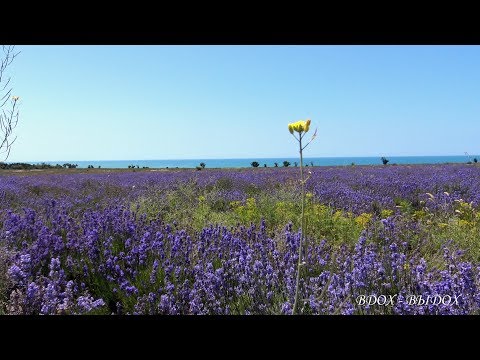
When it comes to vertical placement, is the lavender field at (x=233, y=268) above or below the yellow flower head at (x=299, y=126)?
below

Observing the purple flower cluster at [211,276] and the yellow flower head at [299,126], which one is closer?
the yellow flower head at [299,126]

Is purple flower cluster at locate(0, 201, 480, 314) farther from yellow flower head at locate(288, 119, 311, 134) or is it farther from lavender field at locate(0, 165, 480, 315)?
yellow flower head at locate(288, 119, 311, 134)

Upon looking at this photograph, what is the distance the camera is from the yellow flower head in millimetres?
1401

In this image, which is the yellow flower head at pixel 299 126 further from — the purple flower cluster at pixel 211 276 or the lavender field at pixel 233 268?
the purple flower cluster at pixel 211 276

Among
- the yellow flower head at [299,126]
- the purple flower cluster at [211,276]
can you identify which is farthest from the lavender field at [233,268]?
the yellow flower head at [299,126]

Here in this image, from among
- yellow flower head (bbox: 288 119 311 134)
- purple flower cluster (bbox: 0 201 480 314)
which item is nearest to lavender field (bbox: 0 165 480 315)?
purple flower cluster (bbox: 0 201 480 314)

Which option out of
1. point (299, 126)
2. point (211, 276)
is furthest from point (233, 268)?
point (299, 126)

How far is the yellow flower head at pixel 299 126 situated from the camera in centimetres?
140

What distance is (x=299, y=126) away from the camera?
1.42 m
